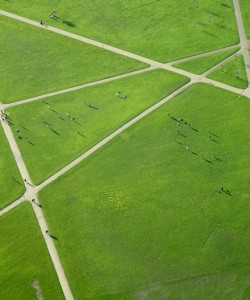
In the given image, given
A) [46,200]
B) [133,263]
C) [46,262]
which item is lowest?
[133,263]

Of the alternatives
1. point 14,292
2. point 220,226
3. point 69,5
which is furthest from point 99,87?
point 14,292

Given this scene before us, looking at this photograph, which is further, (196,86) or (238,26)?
(238,26)

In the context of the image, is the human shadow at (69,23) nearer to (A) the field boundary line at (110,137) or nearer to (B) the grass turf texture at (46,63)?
(B) the grass turf texture at (46,63)

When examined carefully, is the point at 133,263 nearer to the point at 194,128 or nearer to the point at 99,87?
the point at 194,128

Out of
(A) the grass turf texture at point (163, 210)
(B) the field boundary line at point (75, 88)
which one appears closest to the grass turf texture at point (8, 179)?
(A) the grass turf texture at point (163, 210)

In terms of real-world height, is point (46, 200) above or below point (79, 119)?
below

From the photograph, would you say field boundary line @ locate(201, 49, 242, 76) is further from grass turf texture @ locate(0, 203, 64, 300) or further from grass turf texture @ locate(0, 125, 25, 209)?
grass turf texture @ locate(0, 203, 64, 300)

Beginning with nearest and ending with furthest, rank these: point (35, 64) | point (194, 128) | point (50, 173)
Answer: point (50, 173) < point (194, 128) < point (35, 64)

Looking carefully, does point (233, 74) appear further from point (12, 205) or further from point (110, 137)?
point (12, 205)
